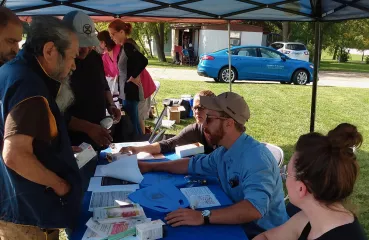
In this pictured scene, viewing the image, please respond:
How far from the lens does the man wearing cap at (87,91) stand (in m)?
2.50

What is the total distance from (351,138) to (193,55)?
19308mm

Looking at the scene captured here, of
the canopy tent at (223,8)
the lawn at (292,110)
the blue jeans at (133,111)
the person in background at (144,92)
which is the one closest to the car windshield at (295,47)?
the lawn at (292,110)

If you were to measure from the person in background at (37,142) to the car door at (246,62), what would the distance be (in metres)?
10.9

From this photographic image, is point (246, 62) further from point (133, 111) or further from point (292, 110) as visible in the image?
point (133, 111)

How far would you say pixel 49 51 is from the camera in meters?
1.43

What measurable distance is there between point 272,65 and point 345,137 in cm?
1133

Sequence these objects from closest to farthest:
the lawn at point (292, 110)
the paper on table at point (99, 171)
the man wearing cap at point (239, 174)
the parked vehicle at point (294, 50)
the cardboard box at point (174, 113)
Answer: the man wearing cap at point (239, 174), the paper on table at point (99, 171), the lawn at point (292, 110), the cardboard box at point (174, 113), the parked vehicle at point (294, 50)

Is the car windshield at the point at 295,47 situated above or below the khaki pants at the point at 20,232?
above

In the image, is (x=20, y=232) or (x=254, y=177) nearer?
(x=20, y=232)

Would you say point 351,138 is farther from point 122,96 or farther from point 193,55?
point 193,55

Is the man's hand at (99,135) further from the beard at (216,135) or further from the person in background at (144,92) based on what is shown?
the person in background at (144,92)

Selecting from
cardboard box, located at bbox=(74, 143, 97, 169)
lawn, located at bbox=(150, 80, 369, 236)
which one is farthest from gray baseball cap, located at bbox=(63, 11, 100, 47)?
lawn, located at bbox=(150, 80, 369, 236)

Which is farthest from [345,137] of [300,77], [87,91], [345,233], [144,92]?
[300,77]

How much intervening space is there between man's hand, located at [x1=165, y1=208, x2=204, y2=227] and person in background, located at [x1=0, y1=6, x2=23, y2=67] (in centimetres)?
111
